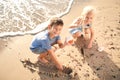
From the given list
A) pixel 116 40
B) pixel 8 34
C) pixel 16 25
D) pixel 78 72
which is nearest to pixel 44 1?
pixel 16 25

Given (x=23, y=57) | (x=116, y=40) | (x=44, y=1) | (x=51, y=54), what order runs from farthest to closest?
1. (x=44, y=1)
2. (x=116, y=40)
3. (x=23, y=57)
4. (x=51, y=54)

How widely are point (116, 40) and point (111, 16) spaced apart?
95 centimetres

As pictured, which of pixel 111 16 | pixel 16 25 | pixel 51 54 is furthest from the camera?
pixel 111 16

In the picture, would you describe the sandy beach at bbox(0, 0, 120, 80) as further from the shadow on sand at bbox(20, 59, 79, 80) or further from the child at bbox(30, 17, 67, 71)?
the child at bbox(30, 17, 67, 71)

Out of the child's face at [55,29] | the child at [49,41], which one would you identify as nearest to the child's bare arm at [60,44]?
the child at [49,41]

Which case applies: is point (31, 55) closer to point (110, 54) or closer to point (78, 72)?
point (78, 72)

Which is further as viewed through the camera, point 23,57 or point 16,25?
point 16,25

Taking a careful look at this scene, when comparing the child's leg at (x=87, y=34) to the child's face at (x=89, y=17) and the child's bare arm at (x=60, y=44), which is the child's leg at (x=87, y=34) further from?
the child's bare arm at (x=60, y=44)

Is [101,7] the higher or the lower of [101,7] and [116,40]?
the higher

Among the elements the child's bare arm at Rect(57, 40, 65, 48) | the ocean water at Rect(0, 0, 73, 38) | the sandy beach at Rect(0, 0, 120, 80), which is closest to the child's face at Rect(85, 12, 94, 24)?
the sandy beach at Rect(0, 0, 120, 80)

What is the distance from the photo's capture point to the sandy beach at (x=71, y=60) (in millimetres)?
3832

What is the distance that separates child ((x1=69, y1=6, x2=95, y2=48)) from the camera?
4387 millimetres

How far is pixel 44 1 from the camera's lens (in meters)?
5.99

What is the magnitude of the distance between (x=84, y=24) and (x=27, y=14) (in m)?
1.56
